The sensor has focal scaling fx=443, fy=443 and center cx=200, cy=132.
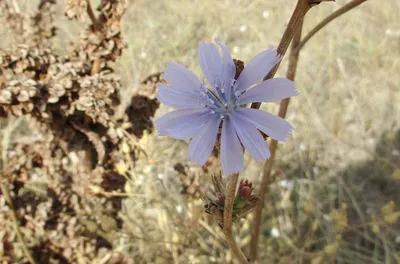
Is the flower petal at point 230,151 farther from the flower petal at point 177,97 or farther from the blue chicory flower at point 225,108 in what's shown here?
the flower petal at point 177,97

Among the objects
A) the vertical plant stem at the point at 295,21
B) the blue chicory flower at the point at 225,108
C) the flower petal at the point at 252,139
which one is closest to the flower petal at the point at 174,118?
the blue chicory flower at the point at 225,108

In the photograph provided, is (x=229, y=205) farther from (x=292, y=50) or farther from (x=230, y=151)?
(x=292, y=50)

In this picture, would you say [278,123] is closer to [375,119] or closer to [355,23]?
[375,119]

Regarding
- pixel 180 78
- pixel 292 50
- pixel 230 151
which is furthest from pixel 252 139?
pixel 292 50

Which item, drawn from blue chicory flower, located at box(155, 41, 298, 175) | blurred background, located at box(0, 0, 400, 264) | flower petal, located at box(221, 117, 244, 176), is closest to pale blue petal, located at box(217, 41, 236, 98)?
blue chicory flower, located at box(155, 41, 298, 175)

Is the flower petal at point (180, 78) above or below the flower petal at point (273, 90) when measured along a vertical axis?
above

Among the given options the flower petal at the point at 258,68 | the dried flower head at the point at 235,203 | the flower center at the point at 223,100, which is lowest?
the dried flower head at the point at 235,203
